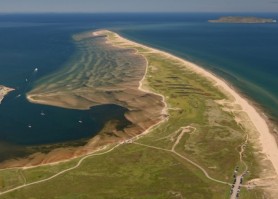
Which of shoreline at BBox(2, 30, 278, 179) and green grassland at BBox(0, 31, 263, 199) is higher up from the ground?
shoreline at BBox(2, 30, 278, 179)

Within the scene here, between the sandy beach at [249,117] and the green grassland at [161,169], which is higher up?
the sandy beach at [249,117]

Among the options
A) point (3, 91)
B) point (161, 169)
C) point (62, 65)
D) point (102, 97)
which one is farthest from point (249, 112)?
point (62, 65)

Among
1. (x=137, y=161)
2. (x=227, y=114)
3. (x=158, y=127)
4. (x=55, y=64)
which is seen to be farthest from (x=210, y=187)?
(x=55, y=64)

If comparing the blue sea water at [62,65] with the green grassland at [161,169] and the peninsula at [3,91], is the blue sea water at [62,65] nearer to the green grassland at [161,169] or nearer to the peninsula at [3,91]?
the peninsula at [3,91]

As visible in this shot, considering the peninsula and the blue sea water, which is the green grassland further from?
the peninsula

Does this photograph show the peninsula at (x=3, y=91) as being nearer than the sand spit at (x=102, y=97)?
No

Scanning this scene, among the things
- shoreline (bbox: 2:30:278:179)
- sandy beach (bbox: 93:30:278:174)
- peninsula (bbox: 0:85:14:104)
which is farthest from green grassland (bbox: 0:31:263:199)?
peninsula (bbox: 0:85:14:104)

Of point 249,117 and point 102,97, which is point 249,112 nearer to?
point 249,117

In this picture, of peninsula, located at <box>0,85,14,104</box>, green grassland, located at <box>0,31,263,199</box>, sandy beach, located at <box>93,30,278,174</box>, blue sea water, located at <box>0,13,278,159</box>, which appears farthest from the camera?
peninsula, located at <box>0,85,14,104</box>

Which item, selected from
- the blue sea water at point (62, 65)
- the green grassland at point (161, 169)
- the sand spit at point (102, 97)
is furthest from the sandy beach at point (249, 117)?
the sand spit at point (102, 97)

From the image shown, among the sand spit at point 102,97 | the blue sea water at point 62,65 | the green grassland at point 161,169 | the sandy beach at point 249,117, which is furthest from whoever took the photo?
the blue sea water at point 62,65
